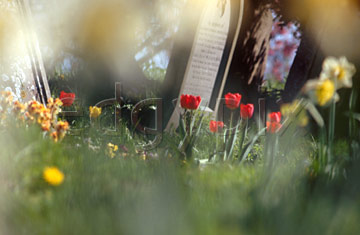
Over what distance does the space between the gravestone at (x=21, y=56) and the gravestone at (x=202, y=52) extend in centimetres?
152

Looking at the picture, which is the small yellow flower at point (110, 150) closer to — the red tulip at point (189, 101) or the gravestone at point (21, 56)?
the red tulip at point (189, 101)

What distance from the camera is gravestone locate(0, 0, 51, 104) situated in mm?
3484

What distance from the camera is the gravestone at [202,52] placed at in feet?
15.1

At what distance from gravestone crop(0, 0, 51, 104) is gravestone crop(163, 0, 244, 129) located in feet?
4.99

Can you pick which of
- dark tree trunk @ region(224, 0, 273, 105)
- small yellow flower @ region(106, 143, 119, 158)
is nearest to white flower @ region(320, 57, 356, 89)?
small yellow flower @ region(106, 143, 119, 158)

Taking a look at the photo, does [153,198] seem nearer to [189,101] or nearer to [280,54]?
[189,101]

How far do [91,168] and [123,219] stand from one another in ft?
2.34

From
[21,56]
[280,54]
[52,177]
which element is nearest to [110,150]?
[52,177]

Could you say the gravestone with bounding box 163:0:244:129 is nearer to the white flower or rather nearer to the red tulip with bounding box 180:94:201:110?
the red tulip with bounding box 180:94:201:110

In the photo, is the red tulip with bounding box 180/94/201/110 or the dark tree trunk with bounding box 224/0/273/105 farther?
the dark tree trunk with bounding box 224/0/273/105

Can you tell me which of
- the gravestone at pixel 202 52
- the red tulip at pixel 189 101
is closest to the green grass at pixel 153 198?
the red tulip at pixel 189 101

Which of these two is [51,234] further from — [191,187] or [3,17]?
[3,17]

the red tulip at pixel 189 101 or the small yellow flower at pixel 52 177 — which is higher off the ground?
the small yellow flower at pixel 52 177

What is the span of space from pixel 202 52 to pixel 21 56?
200 centimetres
